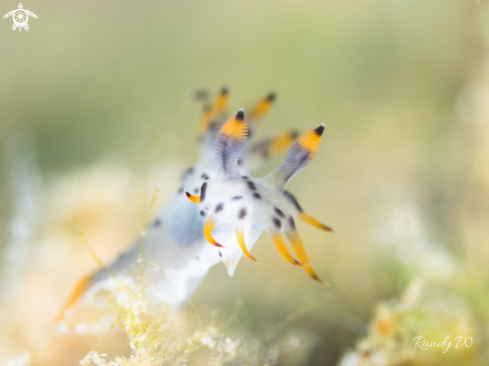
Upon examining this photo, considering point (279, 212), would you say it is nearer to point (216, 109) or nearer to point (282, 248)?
point (282, 248)

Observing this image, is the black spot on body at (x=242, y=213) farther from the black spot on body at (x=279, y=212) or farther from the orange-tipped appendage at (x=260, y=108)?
the orange-tipped appendage at (x=260, y=108)

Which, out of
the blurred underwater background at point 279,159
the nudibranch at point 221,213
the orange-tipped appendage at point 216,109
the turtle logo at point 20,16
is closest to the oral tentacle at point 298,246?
the nudibranch at point 221,213

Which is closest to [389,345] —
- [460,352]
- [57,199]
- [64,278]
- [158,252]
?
[460,352]

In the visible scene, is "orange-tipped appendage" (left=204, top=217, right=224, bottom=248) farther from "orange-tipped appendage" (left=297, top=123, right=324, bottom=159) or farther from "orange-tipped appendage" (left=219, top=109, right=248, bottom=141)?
"orange-tipped appendage" (left=297, top=123, right=324, bottom=159)

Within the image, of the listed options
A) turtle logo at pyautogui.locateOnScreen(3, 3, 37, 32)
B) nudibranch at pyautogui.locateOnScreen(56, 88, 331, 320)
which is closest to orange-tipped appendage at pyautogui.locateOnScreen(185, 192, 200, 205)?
nudibranch at pyautogui.locateOnScreen(56, 88, 331, 320)

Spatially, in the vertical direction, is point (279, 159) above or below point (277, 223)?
above
